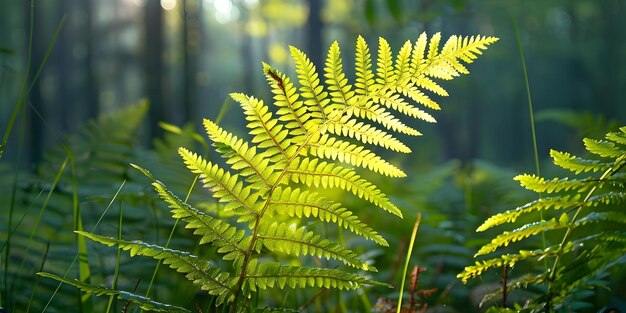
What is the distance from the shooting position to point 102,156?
9.06 ft

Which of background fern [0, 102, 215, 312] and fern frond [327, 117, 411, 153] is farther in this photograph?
background fern [0, 102, 215, 312]

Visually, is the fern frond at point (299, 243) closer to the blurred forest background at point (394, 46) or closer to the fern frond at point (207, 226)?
the fern frond at point (207, 226)

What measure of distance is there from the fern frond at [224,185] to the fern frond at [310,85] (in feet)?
0.54

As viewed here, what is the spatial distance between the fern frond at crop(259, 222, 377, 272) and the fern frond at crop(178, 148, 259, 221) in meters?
0.04

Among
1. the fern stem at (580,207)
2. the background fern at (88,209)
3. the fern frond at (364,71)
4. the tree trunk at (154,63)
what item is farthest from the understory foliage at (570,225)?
the tree trunk at (154,63)

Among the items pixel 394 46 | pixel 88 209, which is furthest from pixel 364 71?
pixel 394 46

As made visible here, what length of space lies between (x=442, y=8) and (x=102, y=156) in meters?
1.72

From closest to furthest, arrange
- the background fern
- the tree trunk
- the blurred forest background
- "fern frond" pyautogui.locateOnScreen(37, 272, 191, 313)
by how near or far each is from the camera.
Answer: "fern frond" pyautogui.locateOnScreen(37, 272, 191, 313), the background fern, the tree trunk, the blurred forest background

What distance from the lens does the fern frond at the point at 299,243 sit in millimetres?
948

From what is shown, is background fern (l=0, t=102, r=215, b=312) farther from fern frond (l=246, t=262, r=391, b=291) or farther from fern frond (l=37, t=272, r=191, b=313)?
fern frond (l=246, t=262, r=391, b=291)

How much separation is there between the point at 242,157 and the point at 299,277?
217 mm

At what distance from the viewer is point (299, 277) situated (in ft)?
3.16

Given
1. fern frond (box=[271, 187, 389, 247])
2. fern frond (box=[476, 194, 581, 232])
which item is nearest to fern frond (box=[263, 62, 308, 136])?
fern frond (box=[271, 187, 389, 247])

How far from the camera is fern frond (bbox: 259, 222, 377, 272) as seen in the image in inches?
37.3
